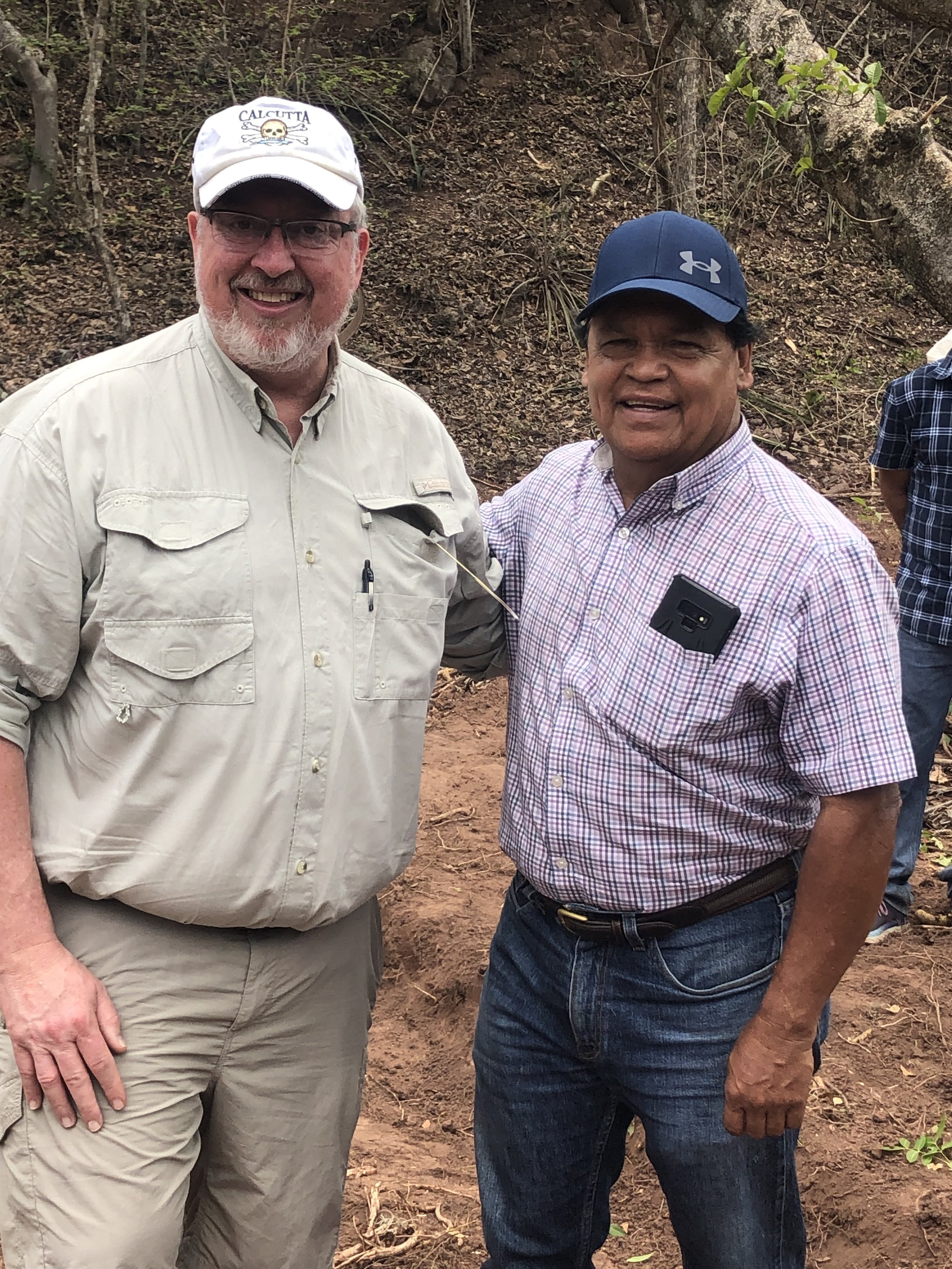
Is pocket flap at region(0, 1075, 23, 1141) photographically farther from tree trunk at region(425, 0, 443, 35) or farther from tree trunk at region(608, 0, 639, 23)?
tree trunk at region(608, 0, 639, 23)

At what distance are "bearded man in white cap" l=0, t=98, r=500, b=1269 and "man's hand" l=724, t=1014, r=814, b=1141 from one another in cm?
84

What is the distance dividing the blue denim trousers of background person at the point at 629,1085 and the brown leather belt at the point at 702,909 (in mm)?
17

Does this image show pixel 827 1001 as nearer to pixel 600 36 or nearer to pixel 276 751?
pixel 276 751

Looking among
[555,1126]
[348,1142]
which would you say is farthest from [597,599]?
[348,1142]

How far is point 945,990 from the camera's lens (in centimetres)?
493

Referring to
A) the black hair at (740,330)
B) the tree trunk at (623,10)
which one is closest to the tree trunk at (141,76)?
the tree trunk at (623,10)

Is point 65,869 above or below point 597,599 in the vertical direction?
below

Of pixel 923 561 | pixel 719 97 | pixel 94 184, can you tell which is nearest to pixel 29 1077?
pixel 923 561

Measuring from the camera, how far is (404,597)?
2.80m

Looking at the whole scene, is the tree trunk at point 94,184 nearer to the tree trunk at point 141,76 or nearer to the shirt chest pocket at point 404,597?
the tree trunk at point 141,76

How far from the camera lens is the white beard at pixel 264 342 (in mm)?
2645

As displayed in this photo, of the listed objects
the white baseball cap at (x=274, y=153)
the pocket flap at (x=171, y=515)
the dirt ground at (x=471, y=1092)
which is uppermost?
the white baseball cap at (x=274, y=153)

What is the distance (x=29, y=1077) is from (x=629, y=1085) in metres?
1.20

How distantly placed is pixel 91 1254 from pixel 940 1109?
9.93 feet
